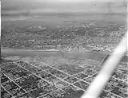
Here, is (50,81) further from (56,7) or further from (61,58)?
(56,7)

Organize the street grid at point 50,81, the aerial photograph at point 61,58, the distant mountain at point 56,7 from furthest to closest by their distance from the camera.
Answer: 1. the distant mountain at point 56,7
2. the aerial photograph at point 61,58
3. the street grid at point 50,81

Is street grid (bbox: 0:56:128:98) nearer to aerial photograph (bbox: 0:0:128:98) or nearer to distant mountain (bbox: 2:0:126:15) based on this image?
aerial photograph (bbox: 0:0:128:98)

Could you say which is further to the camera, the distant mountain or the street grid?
the distant mountain

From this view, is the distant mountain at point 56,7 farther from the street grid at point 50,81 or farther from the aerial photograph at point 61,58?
the street grid at point 50,81

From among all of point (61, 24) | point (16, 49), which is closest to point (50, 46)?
→ point (16, 49)

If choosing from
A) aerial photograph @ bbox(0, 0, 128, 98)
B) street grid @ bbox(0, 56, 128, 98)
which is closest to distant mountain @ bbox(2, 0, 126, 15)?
aerial photograph @ bbox(0, 0, 128, 98)

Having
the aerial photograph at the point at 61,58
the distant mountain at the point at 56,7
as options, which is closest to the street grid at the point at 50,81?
the aerial photograph at the point at 61,58

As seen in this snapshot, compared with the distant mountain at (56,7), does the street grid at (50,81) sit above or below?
below

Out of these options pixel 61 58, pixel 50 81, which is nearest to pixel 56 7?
pixel 61 58
